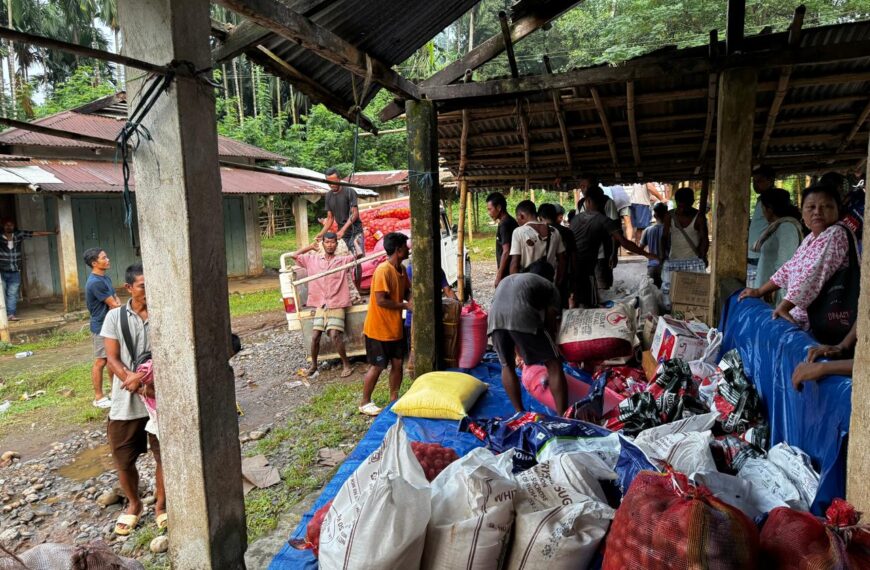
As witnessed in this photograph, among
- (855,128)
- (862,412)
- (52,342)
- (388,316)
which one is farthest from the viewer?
(52,342)

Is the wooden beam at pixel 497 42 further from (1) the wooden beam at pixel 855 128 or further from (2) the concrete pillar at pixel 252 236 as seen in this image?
(2) the concrete pillar at pixel 252 236

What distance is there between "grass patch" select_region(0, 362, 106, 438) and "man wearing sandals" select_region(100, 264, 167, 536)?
8.32 feet

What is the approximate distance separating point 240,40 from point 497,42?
246cm

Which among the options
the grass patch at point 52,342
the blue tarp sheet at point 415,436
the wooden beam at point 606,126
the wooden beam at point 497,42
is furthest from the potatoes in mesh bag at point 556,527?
the grass patch at point 52,342

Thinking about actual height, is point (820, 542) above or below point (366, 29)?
below

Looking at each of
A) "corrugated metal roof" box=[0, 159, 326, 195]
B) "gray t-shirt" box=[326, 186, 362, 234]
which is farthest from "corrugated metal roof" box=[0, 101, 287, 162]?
"gray t-shirt" box=[326, 186, 362, 234]

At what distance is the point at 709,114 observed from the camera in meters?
5.41

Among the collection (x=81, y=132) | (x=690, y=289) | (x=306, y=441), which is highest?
(x=81, y=132)

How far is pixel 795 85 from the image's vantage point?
4.71 m

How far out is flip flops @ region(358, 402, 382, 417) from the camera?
5.44 meters

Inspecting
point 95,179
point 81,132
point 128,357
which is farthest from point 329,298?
point 81,132

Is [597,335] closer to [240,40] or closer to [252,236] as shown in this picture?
[240,40]

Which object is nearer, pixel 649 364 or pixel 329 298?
pixel 649 364

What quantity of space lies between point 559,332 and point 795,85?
2835mm
